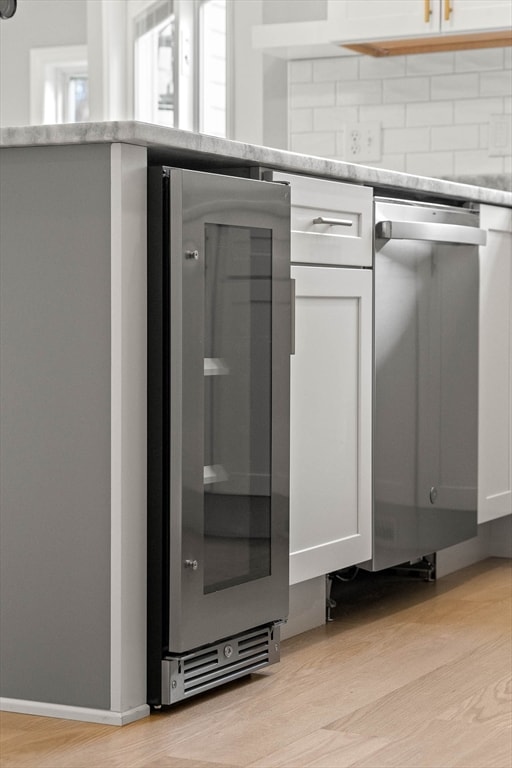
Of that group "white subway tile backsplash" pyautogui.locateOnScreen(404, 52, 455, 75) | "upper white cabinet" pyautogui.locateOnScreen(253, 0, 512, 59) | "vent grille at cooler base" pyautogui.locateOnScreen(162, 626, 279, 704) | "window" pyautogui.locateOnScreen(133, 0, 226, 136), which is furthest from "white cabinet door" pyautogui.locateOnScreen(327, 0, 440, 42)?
"vent grille at cooler base" pyautogui.locateOnScreen(162, 626, 279, 704)

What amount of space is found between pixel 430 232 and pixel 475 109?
1286 millimetres

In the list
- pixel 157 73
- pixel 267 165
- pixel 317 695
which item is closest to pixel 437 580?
pixel 317 695

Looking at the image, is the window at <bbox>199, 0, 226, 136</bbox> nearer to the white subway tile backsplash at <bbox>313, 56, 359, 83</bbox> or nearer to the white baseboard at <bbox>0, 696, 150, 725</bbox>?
the white subway tile backsplash at <bbox>313, 56, 359, 83</bbox>

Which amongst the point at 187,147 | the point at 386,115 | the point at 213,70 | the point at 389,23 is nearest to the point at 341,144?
the point at 386,115

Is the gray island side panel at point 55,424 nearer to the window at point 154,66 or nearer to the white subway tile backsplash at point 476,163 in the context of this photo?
the white subway tile backsplash at point 476,163

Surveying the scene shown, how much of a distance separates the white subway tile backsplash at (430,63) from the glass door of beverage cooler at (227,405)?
79.1 inches

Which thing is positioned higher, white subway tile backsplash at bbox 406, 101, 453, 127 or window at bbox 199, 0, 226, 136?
window at bbox 199, 0, 226, 136

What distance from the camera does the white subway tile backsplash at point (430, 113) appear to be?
4.21 meters

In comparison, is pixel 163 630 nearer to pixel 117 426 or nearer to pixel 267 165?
pixel 117 426

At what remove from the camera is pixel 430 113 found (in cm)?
423

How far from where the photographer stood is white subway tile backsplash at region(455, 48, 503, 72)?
162 inches

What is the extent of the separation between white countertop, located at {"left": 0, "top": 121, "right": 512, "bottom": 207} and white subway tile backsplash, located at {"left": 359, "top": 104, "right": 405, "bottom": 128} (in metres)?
1.29

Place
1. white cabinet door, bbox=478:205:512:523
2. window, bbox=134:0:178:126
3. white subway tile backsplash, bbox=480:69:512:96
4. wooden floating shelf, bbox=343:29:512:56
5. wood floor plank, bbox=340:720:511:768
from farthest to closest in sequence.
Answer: window, bbox=134:0:178:126, white subway tile backsplash, bbox=480:69:512:96, wooden floating shelf, bbox=343:29:512:56, white cabinet door, bbox=478:205:512:523, wood floor plank, bbox=340:720:511:768

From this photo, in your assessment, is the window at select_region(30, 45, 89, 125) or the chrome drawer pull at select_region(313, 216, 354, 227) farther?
the window at select_region(30, 45, 89, 125)
